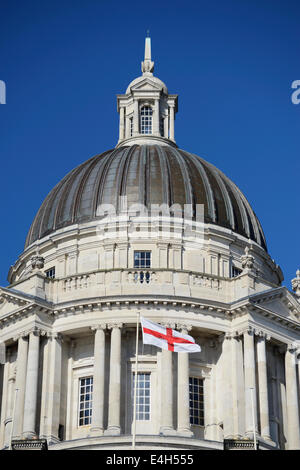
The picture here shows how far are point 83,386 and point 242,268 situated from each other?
443 inches

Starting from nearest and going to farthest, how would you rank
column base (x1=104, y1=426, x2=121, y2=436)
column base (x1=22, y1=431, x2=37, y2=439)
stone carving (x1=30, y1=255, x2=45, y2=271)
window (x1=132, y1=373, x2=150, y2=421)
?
column base (x1=104, y1=426, x2=121, y2=436) < column base (x1=22, y1=431, x2=37, y2=439) < window (x1=132, y1=373, x2=150, y2=421) < stone carving (x1=30, y1=255, x2=45, y2=271)

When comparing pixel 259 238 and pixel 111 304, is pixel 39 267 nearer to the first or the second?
pixel 111 304

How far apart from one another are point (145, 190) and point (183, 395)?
14024 mm

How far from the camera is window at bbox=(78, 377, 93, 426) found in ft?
192

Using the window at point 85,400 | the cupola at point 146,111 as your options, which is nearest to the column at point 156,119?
the cupola at point 146,111

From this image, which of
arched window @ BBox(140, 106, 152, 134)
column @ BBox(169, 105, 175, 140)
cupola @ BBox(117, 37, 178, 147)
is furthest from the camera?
column @ BBox(169, 105, 175, 140)

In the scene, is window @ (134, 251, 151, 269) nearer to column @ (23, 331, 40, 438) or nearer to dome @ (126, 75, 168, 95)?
column @ (23, 331, 40, 438)

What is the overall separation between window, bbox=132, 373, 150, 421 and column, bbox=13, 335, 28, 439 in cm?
563

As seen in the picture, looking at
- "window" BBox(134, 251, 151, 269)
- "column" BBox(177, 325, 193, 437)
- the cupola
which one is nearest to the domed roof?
"window" BBox(134, 251, 151, 269)

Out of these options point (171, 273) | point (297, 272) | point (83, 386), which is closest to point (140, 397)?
point (83, 386)

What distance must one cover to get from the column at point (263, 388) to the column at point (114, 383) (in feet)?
23.6

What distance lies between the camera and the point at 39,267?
6209 cm

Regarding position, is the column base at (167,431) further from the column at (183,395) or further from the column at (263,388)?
the column at (263,388)

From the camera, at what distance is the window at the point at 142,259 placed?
64.1 meters
